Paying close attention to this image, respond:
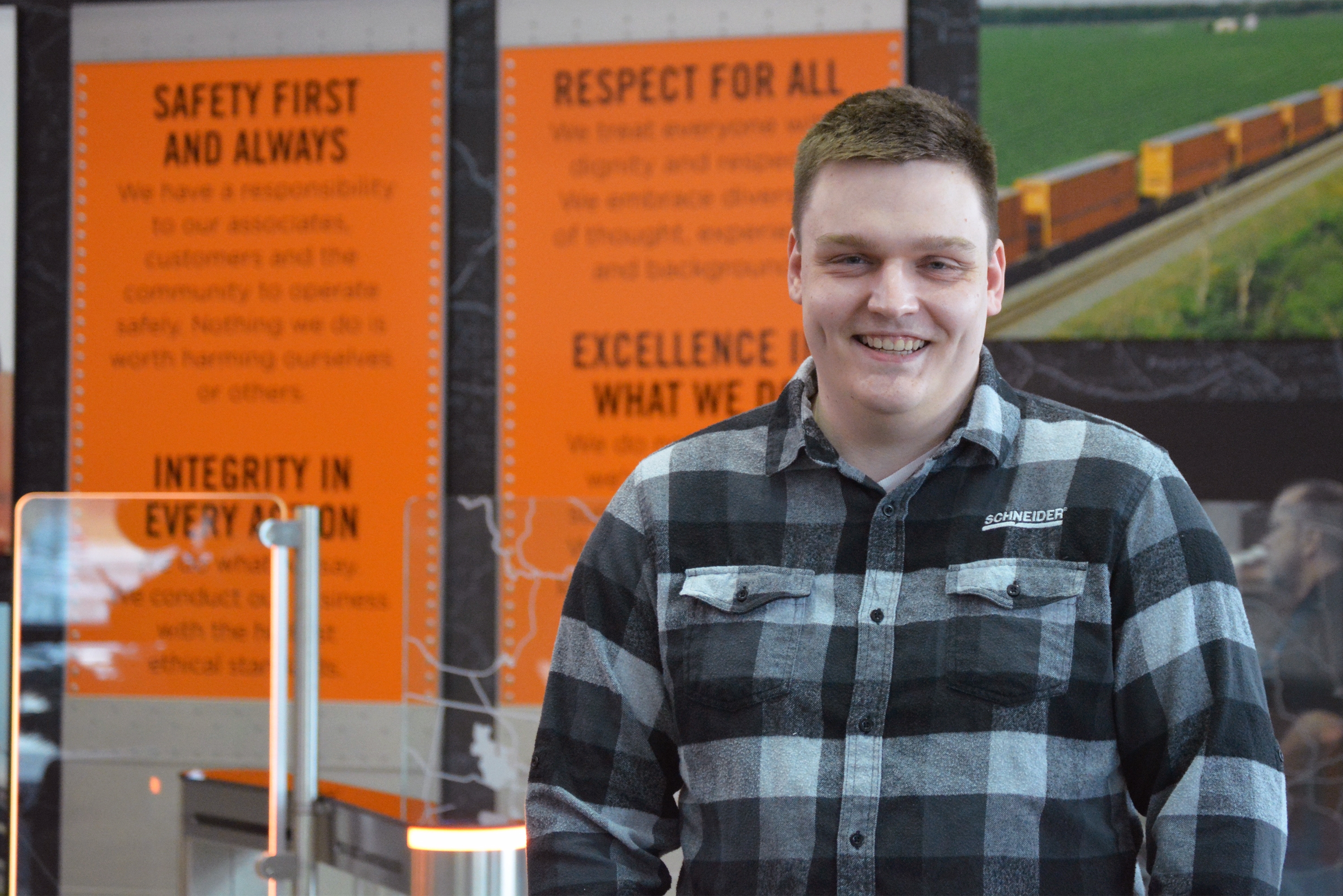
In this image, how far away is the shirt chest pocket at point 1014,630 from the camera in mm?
978

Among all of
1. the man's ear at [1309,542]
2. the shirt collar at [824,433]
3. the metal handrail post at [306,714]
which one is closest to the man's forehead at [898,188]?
the shirt collar at [824,433]

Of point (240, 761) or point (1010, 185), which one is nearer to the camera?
point (240, 761)

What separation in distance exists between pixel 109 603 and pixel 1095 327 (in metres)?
1.94

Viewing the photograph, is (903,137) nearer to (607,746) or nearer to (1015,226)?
(607,746)

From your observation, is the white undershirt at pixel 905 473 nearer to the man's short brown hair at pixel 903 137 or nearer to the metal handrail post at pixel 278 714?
the man's short brown hair at pixel 903 137

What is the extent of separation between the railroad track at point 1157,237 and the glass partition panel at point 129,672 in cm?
157

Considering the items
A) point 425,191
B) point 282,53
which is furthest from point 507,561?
point 282,53

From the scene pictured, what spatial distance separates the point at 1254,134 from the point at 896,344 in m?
2.00

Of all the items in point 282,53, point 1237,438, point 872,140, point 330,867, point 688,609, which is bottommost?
point 330,867

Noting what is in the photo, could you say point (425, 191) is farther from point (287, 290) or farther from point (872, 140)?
point (872, 140)

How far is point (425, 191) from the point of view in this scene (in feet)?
9.25

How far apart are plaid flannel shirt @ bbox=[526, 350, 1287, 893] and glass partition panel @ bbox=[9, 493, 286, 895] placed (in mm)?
1060

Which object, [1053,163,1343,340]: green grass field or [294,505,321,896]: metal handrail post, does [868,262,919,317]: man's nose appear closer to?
[294,505,321,896]: metal handrail post

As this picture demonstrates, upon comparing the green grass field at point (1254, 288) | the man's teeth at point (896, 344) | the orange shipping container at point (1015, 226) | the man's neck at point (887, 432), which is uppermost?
the orange shipping container at point (1015, 226)
